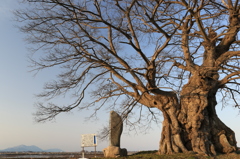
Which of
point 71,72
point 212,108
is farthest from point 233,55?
point 71,72

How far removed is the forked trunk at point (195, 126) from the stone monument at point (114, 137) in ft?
7.01

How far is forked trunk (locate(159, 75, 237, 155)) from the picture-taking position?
39.3 feet

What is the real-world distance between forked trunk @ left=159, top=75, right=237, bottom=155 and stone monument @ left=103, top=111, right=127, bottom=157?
2137 millimetres

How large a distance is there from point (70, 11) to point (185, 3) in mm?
→ 4827

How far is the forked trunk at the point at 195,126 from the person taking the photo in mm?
11975

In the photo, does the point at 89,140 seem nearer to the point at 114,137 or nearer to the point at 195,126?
the point at 114,137

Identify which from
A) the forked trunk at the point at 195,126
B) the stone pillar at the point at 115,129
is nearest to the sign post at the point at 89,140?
the stone pillar at the point at 115,129

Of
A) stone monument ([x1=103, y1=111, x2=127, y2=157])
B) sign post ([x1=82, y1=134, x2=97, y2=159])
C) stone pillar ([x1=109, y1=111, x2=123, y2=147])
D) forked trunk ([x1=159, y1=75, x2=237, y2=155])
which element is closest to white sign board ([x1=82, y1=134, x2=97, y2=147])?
sign post ([x1=82, y1=134, x2=97, y2=159])

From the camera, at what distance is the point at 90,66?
12.3m

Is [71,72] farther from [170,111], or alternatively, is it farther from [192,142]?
[192,142]

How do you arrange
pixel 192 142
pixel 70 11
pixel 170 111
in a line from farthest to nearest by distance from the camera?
1. pixel 170 111
2. pixel 192 142
3. pixel 70 11

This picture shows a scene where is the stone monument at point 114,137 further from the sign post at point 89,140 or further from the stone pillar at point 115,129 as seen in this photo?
the sign post at point 89,140

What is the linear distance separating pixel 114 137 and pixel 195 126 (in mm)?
4057

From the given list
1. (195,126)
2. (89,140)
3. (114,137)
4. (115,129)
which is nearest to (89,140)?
(89,140)
